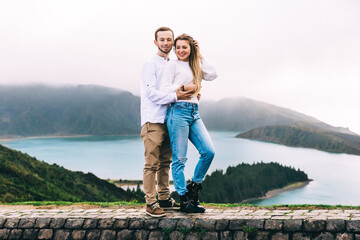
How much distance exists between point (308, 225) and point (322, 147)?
170 metres

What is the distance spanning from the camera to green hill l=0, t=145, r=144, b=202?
617 inches

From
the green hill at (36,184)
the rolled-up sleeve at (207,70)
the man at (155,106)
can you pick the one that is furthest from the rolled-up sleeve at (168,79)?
the green hill at (36,184)

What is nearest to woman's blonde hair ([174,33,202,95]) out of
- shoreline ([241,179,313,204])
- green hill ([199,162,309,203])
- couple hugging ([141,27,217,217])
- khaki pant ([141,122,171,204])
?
couple hugging ([141,27,217,217])

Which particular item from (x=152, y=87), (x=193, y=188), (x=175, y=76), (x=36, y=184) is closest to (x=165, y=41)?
(x=175, y=76)

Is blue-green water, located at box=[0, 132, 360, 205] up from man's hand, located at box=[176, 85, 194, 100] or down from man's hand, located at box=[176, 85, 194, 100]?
down

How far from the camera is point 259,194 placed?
85.2 metres

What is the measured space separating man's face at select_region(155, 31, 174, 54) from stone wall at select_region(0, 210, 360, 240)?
2.96 m

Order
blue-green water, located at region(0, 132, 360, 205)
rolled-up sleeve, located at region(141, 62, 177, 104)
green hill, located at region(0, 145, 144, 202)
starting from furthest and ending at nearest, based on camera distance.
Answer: blue-green water, located at region(0, 132, 360, 205), green hill, located at region(0, 145, 144, 202), rolled-up sleeve, located at region(141, 62, 177, 104)

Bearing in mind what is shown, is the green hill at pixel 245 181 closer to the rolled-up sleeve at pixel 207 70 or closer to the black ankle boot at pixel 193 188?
the black ankle boot at pixel 193 188

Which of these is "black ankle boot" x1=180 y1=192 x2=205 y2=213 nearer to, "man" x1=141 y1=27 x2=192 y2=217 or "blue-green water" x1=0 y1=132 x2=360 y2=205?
"man" x1=141 y1=27 x2=192 y2=217

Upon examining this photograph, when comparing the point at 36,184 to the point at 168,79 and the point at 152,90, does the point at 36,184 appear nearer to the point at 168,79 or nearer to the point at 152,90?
the point at 152,90

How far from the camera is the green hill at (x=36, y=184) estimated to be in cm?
1566

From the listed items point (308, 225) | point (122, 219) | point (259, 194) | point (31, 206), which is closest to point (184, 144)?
point (122, 219)

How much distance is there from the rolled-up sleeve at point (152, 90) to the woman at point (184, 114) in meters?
0.14
